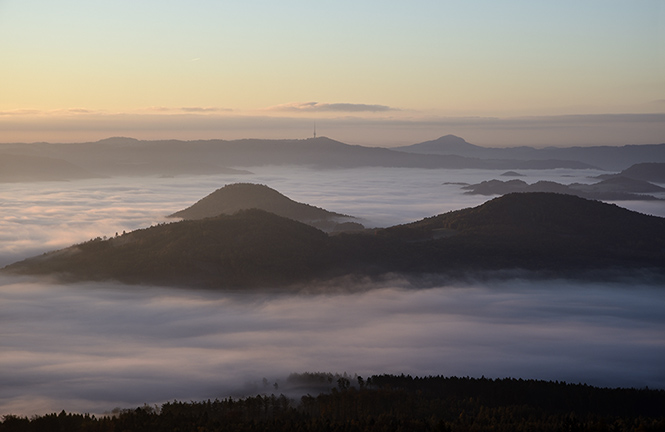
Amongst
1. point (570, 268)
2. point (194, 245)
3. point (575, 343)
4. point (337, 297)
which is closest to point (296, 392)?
point (575, 343)

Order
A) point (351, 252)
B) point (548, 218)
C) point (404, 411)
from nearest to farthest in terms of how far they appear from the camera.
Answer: point (404, 411)
point (351, 252)
point (548, 218)

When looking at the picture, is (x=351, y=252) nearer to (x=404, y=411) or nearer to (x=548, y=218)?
(x=548, y=218)

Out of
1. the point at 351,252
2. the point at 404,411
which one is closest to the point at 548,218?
the point at 351,252

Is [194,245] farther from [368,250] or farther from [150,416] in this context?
[150,416]

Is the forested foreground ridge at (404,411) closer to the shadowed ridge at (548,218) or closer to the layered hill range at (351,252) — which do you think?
the layered hill range at (351,252)

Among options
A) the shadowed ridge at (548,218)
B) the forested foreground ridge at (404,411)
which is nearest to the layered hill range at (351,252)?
the shadowed ridge at (548,218)

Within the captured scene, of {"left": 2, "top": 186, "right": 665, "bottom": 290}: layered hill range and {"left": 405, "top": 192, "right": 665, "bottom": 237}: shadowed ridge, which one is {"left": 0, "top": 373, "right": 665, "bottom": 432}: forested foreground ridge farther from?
{"left": 405, "top": 192, "right": 665, "bottom": 237}: shadowed ridge
